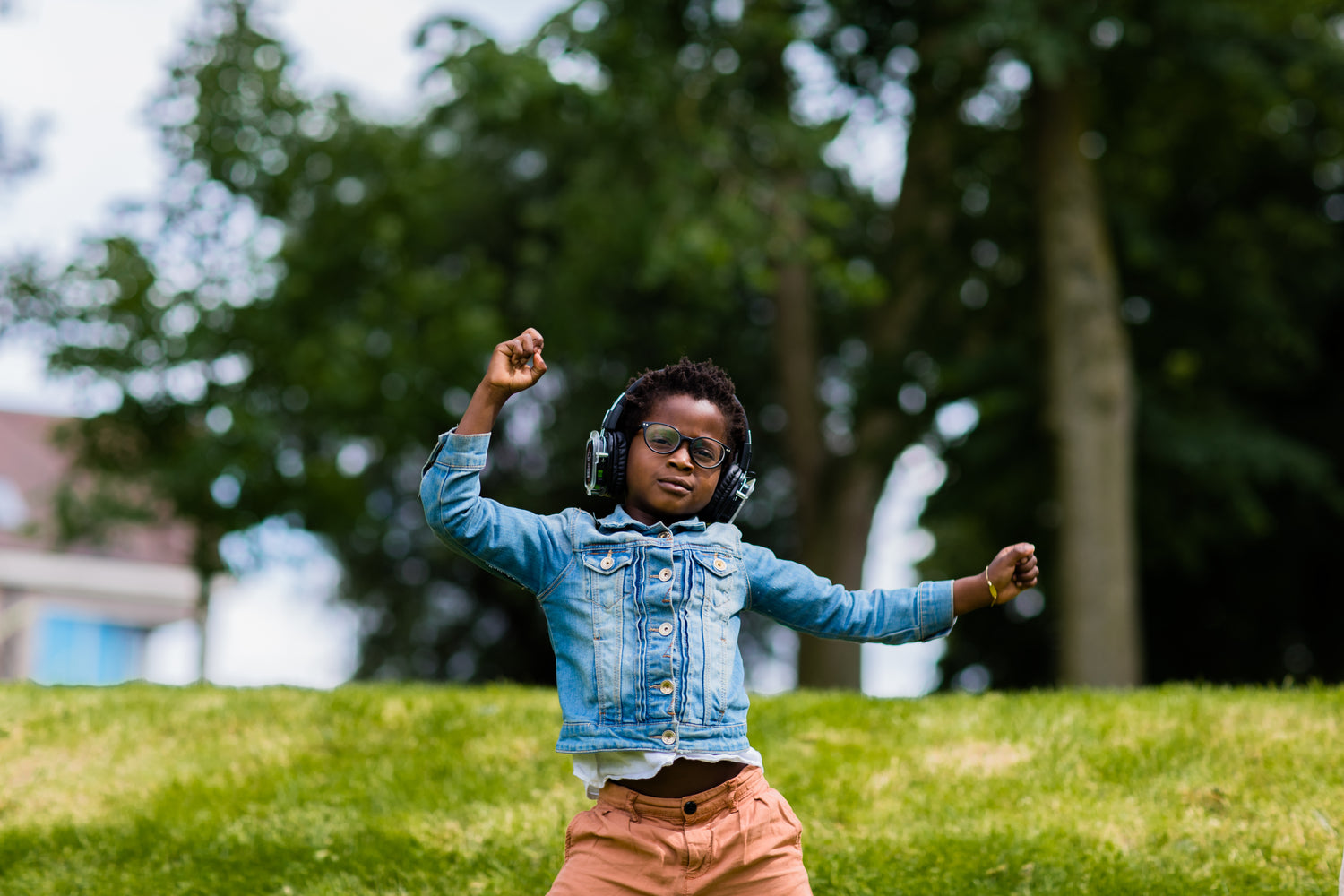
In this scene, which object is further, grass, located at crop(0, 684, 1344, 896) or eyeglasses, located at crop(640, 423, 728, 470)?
grass, located at crop(0, 684, 1344, 896)

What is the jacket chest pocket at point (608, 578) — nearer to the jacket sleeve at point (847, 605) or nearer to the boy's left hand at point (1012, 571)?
the jacket sleeve at point (847, 605)

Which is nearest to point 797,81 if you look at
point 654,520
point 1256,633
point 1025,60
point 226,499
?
point 1025,60

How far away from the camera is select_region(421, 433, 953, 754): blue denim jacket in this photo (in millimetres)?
3508

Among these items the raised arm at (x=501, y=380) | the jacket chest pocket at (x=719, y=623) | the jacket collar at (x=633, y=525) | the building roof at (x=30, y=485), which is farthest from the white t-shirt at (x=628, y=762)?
the building roof at (x=30, y=485)

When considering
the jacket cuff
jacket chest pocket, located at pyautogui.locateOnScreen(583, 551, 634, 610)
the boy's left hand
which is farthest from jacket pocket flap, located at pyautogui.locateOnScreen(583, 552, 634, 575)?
the boy's left hand

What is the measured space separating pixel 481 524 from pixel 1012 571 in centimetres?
140

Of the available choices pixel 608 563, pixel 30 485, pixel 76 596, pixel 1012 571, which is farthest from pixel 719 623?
pixel 30 485

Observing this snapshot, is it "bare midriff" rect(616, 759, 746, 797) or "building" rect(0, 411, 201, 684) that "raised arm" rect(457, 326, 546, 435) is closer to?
"bare midriff" rect(616, 759, 746, 797)

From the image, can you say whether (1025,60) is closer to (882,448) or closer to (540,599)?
(882,448)

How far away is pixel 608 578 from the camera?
362 centimetres

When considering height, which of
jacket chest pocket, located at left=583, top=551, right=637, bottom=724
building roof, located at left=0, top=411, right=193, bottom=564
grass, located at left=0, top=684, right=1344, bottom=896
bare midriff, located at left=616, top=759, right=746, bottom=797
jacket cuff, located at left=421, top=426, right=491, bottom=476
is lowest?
grass, located at left=0, top=684, right=1344, bottom=896

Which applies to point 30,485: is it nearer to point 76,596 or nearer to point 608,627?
point 76,596

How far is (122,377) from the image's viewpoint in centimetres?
1470

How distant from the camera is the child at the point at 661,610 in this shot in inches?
137
